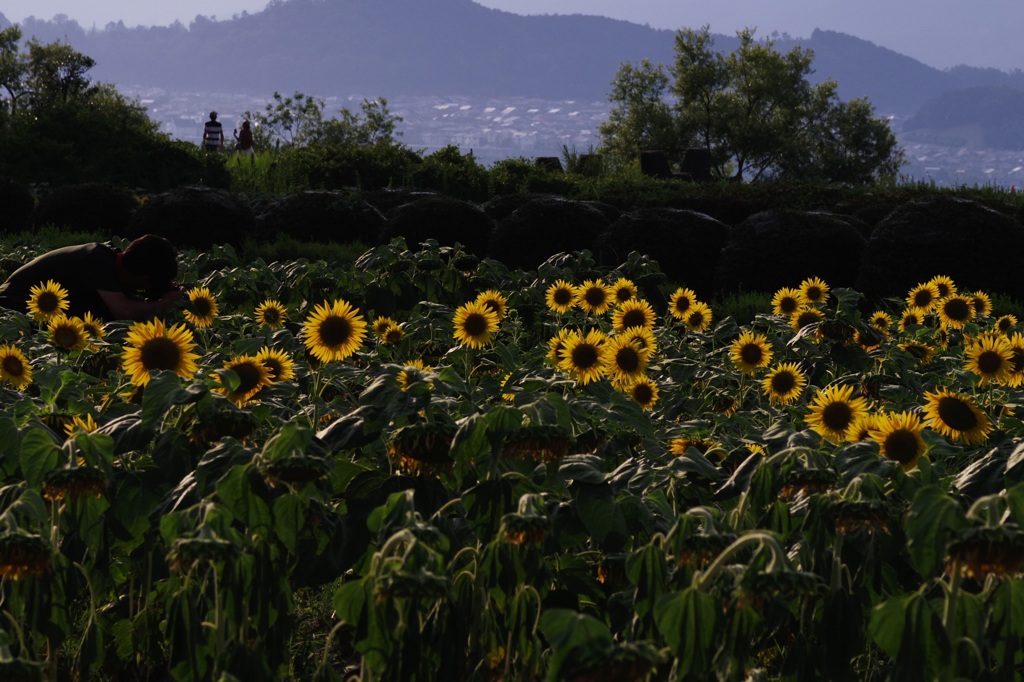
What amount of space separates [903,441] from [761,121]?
2053 inches

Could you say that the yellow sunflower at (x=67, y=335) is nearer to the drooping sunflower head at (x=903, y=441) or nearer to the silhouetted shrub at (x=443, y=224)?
the drooping sunflower head at (x=903, y=441)

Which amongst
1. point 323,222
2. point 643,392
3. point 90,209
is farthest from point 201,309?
point 90,209

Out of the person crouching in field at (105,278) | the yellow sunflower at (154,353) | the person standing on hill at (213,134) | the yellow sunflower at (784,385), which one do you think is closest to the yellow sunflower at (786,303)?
the yellow sunflower at (784,385)

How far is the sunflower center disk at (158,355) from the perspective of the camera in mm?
3953

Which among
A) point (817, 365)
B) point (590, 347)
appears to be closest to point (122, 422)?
point (590, 347)

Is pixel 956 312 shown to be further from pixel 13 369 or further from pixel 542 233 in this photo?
pixel 542 233

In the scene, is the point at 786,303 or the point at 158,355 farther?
the point at 786,303

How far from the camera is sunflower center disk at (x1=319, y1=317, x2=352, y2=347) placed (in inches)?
184

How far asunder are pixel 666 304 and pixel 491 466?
7.63 metres

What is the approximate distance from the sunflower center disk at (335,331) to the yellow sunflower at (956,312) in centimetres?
379

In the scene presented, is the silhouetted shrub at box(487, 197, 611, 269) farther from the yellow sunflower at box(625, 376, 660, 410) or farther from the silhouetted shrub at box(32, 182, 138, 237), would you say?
the yellow sunflower at box(625, 376, 660, 410)

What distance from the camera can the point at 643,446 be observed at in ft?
12.4

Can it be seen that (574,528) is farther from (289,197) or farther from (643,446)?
(289,197)

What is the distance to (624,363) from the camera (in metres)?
4.78
